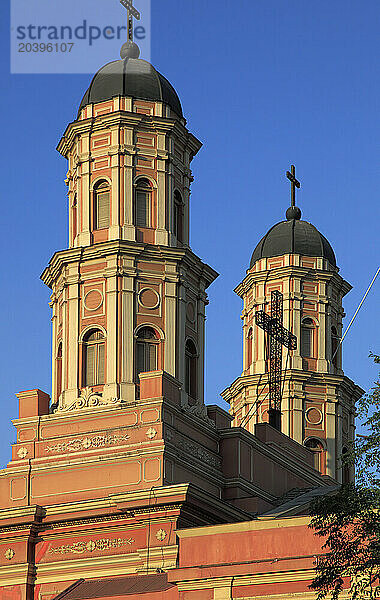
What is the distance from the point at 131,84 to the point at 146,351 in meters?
9.21

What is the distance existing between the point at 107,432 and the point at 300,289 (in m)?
17.7

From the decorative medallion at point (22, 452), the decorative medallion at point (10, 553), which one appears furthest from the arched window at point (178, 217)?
the decorative medallion at point (10, 553)

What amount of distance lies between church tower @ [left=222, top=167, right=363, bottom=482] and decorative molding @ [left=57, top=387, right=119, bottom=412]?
14.1 metres

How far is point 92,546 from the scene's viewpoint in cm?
3694

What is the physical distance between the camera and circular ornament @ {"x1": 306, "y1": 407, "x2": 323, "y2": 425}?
52.3 metres

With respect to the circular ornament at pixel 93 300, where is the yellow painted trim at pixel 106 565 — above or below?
below

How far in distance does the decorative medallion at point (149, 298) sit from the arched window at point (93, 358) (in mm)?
1589

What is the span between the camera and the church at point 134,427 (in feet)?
117

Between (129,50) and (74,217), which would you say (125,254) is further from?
(129,50)

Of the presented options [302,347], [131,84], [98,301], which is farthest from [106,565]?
[302,347]

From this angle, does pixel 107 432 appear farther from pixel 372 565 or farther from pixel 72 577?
pixel 372 565

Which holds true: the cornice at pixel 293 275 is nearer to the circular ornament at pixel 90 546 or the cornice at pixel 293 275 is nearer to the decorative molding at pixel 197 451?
the decorative molding at pixel 197 451

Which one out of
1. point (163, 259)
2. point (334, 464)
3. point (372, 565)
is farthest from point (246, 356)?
point (372, 565)

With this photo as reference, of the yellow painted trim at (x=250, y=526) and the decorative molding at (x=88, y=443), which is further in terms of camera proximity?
the decorative molding at (x=88, y=443)
